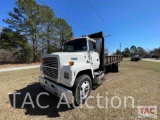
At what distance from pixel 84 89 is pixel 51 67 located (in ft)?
Result: 4.66

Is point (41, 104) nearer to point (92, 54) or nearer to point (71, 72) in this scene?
point (71, 72)

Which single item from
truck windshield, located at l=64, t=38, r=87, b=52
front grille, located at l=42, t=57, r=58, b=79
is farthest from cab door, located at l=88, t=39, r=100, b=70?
front grille, located at l=42, t=57, r=58, b=79

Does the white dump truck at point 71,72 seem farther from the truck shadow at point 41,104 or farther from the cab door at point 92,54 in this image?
the truck shadow at point 41,104

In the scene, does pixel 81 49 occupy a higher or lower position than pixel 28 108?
higher

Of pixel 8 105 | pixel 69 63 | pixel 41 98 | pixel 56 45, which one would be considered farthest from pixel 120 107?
pixel 56 45

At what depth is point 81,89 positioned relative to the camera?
352 cm

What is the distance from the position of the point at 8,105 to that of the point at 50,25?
25502 millimetres

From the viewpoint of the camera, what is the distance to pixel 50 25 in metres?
26.1

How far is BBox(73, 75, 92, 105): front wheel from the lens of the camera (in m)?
3.26

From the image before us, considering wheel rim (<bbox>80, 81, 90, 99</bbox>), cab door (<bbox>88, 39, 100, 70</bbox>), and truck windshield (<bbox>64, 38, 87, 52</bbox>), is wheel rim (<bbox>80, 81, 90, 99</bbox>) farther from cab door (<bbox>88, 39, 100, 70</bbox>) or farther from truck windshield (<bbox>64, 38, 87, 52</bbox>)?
truck windshield (<bbox>64, 38, 87, 52</bbox>)

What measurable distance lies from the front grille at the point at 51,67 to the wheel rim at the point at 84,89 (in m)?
1.00

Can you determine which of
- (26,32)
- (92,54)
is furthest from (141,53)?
(92,54)

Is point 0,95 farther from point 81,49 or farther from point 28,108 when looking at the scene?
point 81,49

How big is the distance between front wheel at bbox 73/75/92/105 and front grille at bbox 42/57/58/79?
76cm
